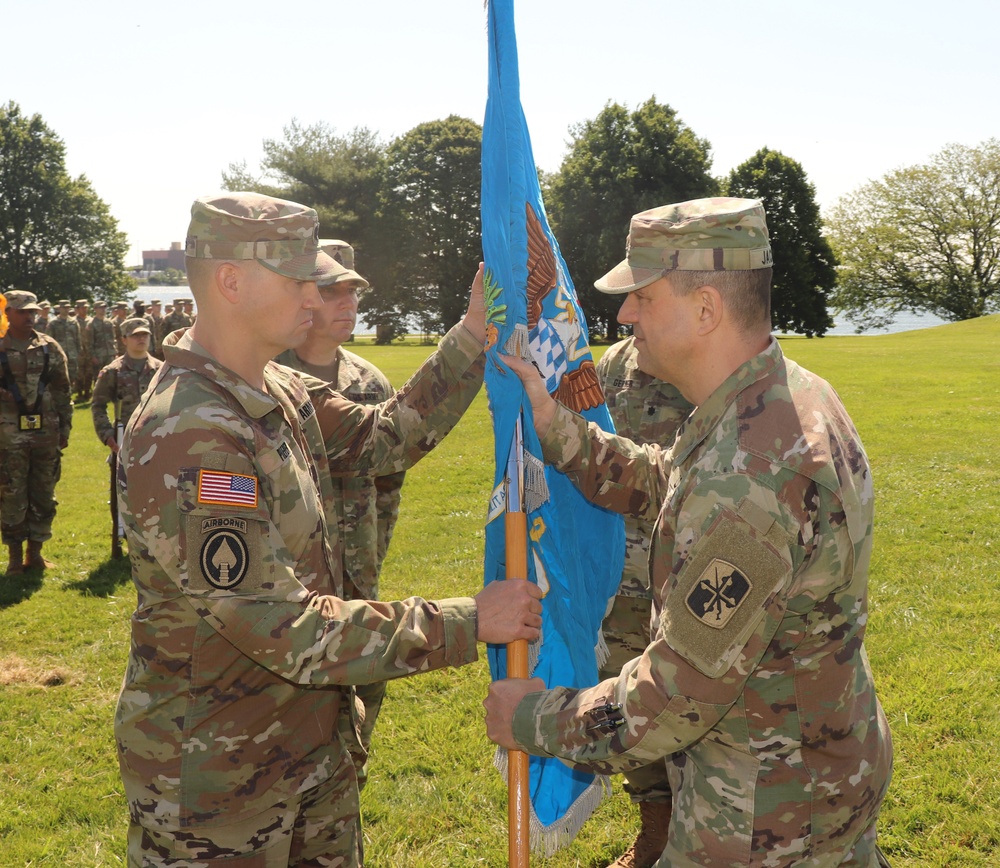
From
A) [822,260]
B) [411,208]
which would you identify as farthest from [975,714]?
[411,208]

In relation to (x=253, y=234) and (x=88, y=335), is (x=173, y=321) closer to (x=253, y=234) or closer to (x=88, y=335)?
(x=88, y=335)

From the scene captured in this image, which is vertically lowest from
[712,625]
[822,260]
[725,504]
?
[712,625]

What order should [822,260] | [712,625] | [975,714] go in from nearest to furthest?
[712,625] → [975,714] → [822,260]

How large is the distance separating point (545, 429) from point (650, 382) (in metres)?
2.15

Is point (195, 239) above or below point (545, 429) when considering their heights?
above

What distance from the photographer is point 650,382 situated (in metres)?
5.36

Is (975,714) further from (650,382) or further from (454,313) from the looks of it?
Result: (454,313)

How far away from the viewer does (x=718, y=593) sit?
2.25 meters

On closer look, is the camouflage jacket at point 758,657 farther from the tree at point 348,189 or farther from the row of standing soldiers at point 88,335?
the tree at point 348,189

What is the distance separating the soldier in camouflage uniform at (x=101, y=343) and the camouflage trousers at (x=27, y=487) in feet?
48.3

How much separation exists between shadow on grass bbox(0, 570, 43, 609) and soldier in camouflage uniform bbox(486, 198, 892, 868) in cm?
818

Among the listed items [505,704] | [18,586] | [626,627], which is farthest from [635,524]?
[18,586]

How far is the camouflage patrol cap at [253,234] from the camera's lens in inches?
112

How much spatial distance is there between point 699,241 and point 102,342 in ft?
81.0
